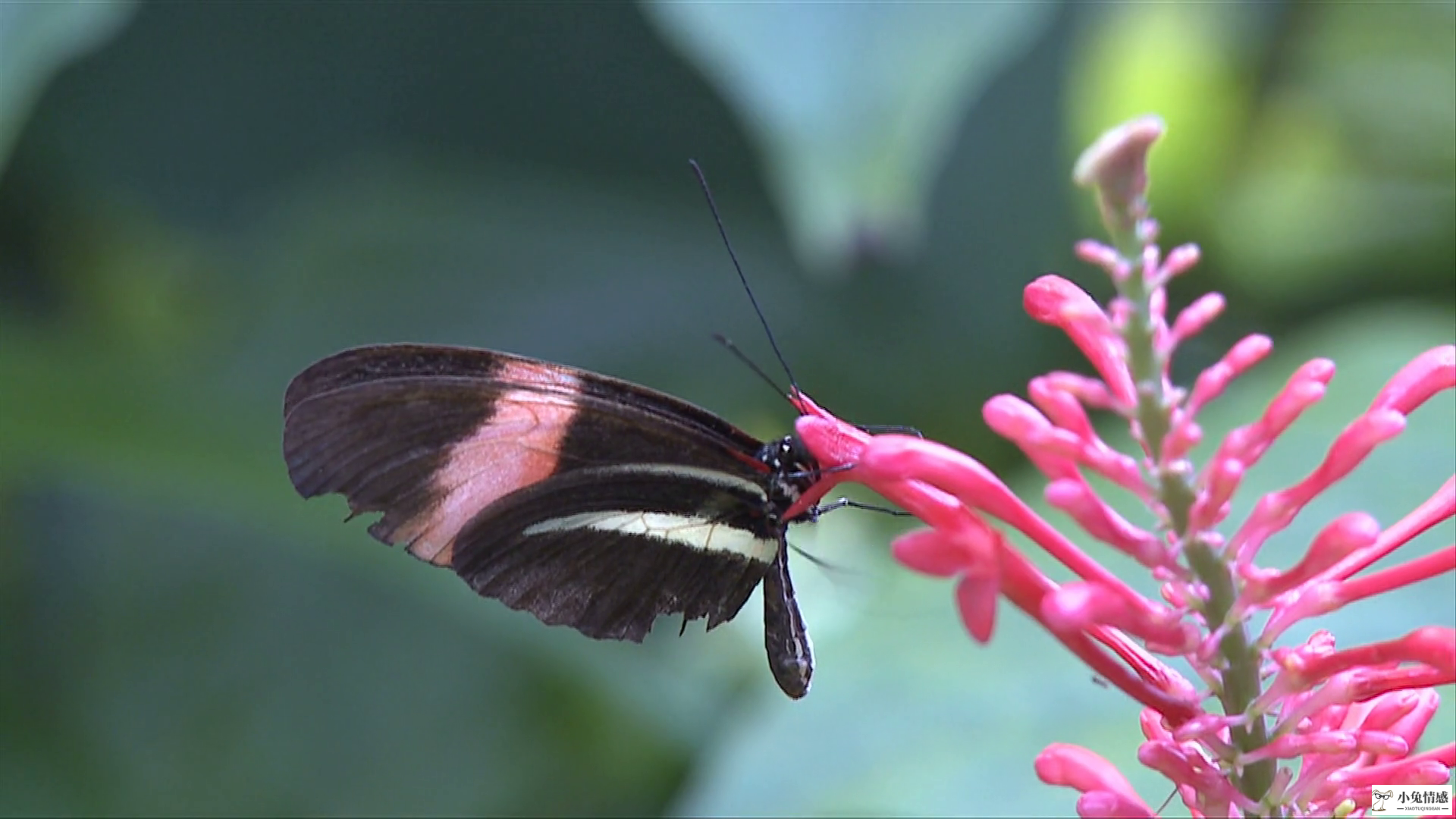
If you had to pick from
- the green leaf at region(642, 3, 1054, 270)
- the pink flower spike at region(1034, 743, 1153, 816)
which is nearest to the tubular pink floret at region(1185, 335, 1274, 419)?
the pink flower spike at region(1034, 743, 1153, 816)

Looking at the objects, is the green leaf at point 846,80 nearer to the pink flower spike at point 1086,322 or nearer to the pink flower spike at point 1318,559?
the pink flower spike at point 1086,322

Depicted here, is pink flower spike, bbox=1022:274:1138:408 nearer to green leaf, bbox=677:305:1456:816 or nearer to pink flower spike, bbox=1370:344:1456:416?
pink flower spike, bbox=1370:344:1456:416

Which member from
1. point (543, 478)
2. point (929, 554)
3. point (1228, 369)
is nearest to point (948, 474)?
point (929, 554)

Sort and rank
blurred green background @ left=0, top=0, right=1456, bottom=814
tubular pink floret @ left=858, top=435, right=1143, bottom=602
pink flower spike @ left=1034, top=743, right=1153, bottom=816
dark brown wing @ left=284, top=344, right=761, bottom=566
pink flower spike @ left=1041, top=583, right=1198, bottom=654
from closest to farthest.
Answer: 1. pink flower spike @ left=1041, top=583, right=1198, bottom=654
2. tubular pink floret @ left=858, top=435, right=1143, bottom=602
3. pink flower spike @ left=1034, top=743, right=1153, bottom=816
4. dark brown wing @ left=284, top=344, right=761, bottom=566
5. blurred green background @ left=0, top=0, right=1456, bottom=814

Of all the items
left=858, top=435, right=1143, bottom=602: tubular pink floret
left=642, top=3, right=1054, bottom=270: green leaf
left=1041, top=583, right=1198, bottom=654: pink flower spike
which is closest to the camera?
left=1041, top=583, right=1198, bottom=654: pink flower spike

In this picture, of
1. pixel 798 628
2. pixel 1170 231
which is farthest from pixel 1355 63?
pixel 798 628

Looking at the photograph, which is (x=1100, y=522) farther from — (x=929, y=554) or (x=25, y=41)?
(x=25, y=41)

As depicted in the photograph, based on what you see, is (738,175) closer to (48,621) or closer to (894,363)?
(894,363)
